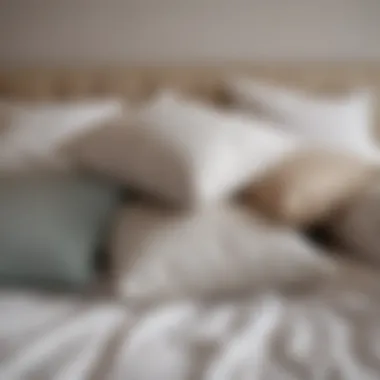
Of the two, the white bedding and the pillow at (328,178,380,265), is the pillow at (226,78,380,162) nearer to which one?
the pillow at (328,178,380,265)

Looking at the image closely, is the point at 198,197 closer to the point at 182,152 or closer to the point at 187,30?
the point at 182,152

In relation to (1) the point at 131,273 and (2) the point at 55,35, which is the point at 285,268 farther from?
(2) the point at 55,35

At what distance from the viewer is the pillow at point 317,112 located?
157cm

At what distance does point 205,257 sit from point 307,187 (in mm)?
295

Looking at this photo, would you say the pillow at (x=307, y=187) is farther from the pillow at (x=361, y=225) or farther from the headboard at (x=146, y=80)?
the headboard at (x=146, y=80)

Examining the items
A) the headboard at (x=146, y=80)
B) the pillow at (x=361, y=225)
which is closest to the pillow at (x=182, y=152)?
the pillow at (x=361, y=225)

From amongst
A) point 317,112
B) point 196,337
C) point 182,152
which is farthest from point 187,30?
point 196,337

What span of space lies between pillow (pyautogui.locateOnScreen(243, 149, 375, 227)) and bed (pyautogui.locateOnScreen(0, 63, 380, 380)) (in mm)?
199

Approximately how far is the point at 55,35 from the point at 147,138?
865 mm

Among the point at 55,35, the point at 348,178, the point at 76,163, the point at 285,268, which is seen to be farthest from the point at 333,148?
the point at 55,35

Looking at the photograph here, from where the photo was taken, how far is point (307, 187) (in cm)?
125

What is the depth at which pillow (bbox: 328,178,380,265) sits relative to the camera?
1.18 meters

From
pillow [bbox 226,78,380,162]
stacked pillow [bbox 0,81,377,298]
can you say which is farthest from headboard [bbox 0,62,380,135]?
stacked pillow [bbox 0,81,377,298]

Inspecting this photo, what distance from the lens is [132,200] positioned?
133cm
